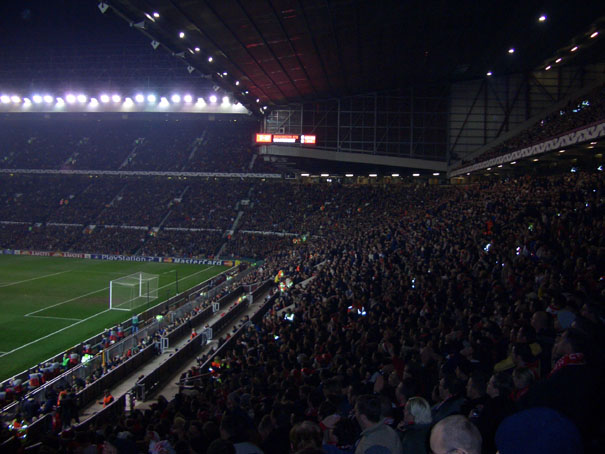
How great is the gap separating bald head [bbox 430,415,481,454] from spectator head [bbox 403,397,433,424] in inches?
46.0

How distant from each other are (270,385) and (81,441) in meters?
2.86

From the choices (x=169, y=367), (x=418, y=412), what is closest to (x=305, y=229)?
(x=169, y=367)

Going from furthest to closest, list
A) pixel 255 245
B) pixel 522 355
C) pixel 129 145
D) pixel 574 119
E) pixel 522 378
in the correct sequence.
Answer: pixel 129 145
pixel 255 245
pixel 574 119
pixel 522 355
pixel 522 378

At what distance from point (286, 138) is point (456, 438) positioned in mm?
36750

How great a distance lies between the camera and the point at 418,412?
3525 millimetres

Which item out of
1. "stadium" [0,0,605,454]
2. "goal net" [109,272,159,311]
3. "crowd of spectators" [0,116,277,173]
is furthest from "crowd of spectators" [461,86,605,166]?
"crowd of spectators" [0,116,277,173]

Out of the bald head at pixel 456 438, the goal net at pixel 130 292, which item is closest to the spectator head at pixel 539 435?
the bald head at pixel 456 438

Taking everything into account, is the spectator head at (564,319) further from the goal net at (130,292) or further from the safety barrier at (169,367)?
the goal net at (130,292)

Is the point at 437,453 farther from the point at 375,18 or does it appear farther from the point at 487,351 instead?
the point at 375,18

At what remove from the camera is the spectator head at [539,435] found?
1996 mm

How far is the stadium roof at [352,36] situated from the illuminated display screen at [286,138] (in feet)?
11.8

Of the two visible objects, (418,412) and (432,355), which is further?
(432,355)

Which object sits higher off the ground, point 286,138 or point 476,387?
point 286,138

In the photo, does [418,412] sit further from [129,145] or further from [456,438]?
[129,145]
